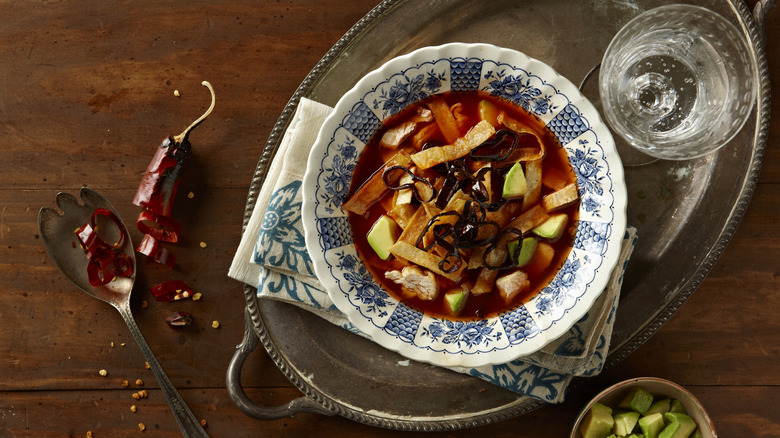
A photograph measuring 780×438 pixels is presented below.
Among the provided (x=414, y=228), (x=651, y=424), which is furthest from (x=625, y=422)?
(x=414, y=228)

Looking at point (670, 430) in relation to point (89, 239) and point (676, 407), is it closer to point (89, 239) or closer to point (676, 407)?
point (676, 407)

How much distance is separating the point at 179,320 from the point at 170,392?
0.33 metres

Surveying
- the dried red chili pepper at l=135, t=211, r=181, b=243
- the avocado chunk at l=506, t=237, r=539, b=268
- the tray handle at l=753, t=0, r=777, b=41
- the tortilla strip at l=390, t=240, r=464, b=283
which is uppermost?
the tray handle at l=753, t=0, r=777, b=41

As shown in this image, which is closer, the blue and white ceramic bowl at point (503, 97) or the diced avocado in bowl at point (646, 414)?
the blue and white ceramic bowl at point (503, 97)

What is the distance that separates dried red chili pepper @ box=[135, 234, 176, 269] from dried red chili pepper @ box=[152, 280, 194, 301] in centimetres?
10

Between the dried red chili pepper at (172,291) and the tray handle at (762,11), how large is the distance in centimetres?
280

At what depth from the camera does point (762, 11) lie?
246cm

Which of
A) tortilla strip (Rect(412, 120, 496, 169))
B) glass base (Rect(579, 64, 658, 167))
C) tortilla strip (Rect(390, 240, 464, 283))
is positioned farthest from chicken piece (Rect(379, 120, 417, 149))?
glass base (Rect(579, 64, 658, 167))

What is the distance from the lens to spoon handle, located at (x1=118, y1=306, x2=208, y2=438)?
2.67m

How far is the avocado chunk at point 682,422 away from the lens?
2508mm

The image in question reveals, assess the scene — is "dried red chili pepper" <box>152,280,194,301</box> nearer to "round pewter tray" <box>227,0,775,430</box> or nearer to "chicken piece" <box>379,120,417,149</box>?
"round pewter tray" <box>227,0,775,430</box>

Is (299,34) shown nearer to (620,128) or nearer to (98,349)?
(620,128)

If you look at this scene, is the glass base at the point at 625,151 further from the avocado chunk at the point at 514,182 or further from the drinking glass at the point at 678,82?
the avocado chunk at the point at 514,182

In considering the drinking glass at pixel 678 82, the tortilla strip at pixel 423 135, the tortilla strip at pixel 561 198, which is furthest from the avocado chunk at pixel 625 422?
the tortilla strip at pixel 423 135
